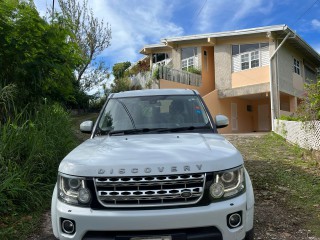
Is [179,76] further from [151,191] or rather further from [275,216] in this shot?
[151,191]

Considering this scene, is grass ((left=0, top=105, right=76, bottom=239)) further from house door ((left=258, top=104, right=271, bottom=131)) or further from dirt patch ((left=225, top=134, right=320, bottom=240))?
house door ((left=258, top=104, right=271, bottom=131))

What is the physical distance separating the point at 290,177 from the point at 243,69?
13669mm

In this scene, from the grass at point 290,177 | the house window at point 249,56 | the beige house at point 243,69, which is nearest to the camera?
the grass at point 290,177

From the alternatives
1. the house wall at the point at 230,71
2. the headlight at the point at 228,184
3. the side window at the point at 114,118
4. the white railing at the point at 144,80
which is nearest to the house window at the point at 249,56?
the house wall at the point at 230,71

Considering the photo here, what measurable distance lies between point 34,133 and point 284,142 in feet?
29.8

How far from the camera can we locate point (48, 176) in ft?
19.9

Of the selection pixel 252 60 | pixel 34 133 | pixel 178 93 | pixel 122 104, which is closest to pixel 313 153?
pixel 178 93

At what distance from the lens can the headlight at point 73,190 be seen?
2.87 m

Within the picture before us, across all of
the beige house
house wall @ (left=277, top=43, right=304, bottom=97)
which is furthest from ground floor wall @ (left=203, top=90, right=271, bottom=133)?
house wall @ (left=277, top=43, right=304, bottom=97)

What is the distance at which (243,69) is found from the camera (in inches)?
784

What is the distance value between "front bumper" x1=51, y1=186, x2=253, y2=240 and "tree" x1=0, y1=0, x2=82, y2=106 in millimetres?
4802

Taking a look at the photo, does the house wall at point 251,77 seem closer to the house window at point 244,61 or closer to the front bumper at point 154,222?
the house window at point 244,61

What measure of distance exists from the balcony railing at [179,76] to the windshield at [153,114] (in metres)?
13.8

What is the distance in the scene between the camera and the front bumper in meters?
2.70
